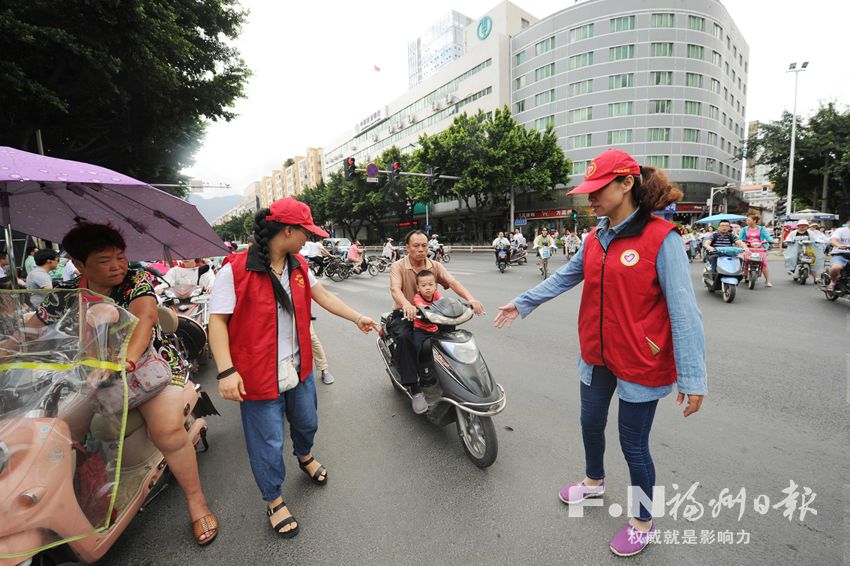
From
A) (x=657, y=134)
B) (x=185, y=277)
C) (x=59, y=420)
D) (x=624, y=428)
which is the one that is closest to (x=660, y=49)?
(x=657, y=134)

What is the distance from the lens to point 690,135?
35906 millimetres

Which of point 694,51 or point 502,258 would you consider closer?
point 502,258

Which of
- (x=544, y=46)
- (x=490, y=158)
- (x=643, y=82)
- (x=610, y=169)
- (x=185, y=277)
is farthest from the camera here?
(x=544, y=46)

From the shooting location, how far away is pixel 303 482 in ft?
8.41

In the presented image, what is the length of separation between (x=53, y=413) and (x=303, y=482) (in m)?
1.46

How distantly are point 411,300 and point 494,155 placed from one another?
26.8 m

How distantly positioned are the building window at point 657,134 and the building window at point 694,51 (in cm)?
707

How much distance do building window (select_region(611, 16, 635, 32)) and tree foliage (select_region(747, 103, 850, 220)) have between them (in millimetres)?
14576

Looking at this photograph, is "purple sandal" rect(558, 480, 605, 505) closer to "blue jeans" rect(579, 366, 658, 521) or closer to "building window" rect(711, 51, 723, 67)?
"blue jeans" rect(579, 366, 658, 521)

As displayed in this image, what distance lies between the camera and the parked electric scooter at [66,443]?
137 cm

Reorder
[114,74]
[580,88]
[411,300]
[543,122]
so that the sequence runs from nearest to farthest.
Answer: [411,300]
[114,74]
[580,88]
[543,122]

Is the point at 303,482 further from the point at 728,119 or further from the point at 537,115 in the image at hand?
the point at 728,119

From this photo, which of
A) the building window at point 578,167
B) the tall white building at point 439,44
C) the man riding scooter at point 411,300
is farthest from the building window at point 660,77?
the tall white building at point 439,44

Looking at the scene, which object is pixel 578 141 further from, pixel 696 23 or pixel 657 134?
pixel 696 23
